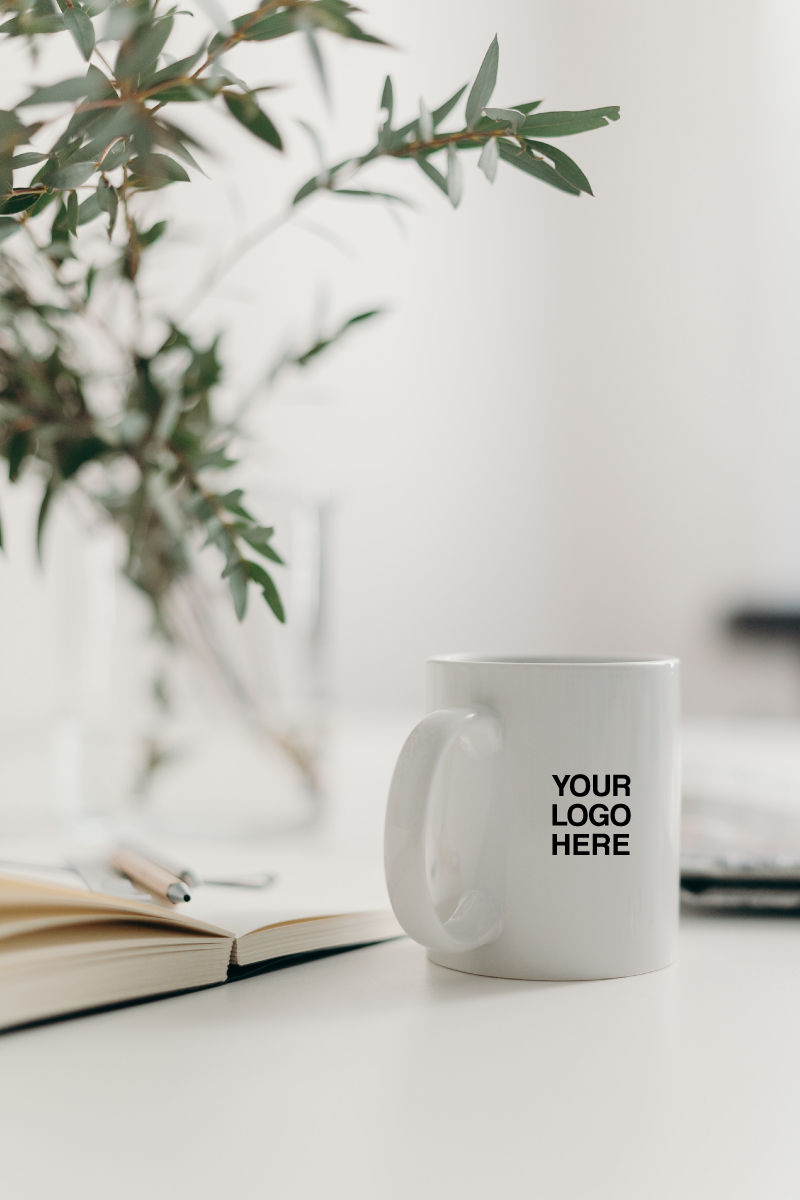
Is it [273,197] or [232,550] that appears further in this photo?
[273,197]

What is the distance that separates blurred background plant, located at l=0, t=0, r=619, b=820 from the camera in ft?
1.16

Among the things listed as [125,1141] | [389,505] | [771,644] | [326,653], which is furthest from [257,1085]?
[771,644]

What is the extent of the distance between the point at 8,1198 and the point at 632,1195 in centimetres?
17

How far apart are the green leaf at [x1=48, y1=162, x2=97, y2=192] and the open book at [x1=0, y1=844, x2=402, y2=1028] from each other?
0.26 metres

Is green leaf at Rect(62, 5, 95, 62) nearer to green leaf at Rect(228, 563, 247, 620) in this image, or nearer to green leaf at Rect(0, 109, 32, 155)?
green leaf at Rect(0, 109, 32, 155)

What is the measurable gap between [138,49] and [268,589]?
0.74 feet

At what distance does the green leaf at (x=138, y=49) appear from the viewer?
344mm

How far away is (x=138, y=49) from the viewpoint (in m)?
0.34

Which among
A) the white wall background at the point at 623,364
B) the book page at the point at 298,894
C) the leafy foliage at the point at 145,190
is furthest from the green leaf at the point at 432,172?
the white wall background at the point at 623,364

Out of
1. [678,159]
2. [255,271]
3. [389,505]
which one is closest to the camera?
[255,271]

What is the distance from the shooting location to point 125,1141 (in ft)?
0.99

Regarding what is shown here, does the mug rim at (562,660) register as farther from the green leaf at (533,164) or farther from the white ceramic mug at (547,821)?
the green leaf at (533,164)

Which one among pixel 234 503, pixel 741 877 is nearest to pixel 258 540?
pixel 234 503

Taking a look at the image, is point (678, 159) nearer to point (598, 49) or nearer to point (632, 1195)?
point (598, 49)
